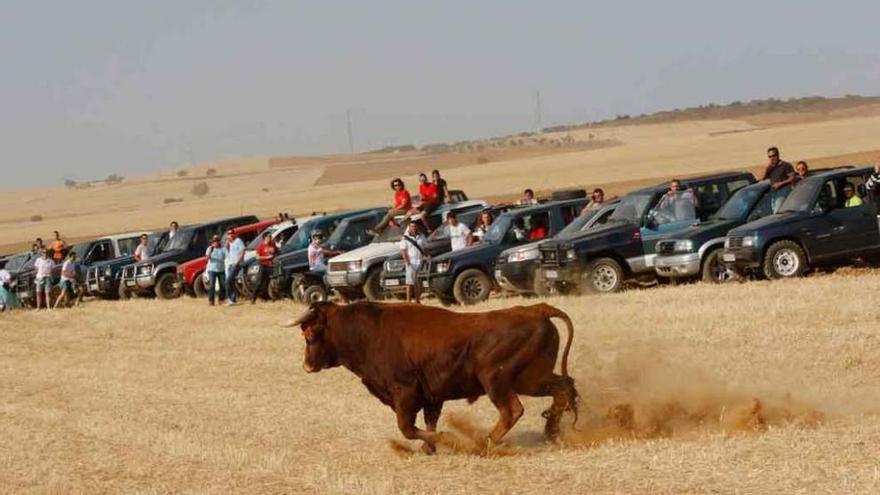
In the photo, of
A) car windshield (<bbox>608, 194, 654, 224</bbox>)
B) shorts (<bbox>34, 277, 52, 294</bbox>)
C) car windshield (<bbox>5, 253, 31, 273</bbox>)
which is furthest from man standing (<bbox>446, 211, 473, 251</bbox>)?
Answer: car windshield (<bbox>5, 253, 31, 273</bbox>)

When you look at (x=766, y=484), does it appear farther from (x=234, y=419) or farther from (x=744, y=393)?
(x=234, y=419)

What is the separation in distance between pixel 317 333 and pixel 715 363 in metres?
5.40

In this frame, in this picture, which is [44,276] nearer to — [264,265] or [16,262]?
[16,262]

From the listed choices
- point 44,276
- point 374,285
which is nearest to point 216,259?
point 374,285

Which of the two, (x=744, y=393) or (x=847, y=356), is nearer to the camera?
(x=744, y=393)

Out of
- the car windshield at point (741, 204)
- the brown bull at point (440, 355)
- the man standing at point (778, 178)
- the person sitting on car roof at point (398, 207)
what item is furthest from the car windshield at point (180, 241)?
the brown bull at point (440, 355)

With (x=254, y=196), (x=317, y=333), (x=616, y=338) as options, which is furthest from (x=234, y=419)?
(x=254, y=196)

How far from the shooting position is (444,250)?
25.9 meters

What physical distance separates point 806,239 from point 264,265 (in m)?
12.1

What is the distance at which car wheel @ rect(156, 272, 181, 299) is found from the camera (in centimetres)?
3412

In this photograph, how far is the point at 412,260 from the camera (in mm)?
25109

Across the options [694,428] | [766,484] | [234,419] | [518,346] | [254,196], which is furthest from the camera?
[254,196]

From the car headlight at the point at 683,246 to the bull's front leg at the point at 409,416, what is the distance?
11.7 m

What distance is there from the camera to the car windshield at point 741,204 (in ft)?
76.4
